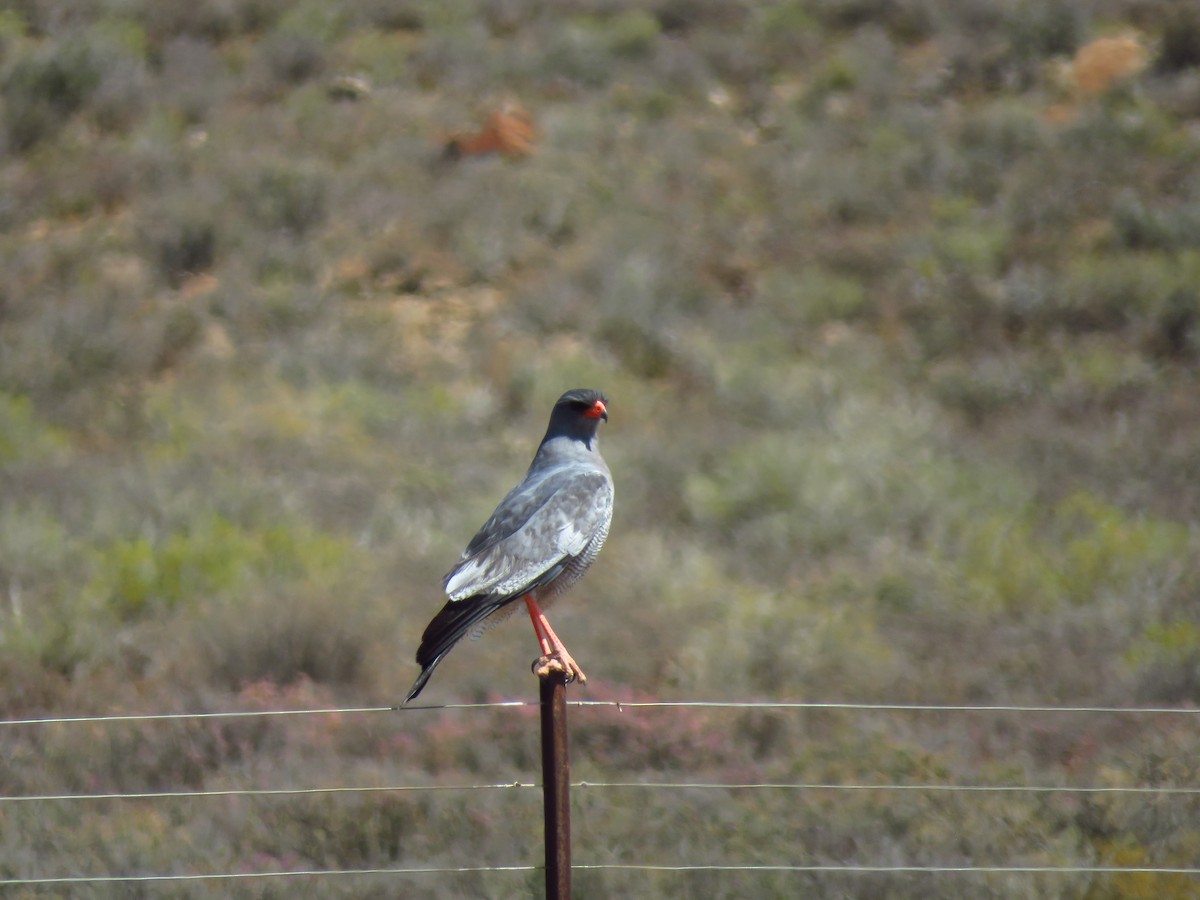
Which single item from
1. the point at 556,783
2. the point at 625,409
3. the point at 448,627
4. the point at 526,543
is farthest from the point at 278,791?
the point at 625,409

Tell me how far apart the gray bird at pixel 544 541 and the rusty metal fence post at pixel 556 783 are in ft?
2.66

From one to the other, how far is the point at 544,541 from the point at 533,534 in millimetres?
47

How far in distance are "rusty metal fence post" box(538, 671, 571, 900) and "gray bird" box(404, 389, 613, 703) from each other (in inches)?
31.9

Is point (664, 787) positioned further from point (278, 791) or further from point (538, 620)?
point (278, 791)

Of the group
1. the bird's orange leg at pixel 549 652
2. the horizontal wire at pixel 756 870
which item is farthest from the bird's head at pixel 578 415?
the horizontal wire at pixel 756 870

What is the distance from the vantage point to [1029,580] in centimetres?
902

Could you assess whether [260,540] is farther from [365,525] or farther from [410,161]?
[410,161]

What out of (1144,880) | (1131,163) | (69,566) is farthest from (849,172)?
(1144,880)

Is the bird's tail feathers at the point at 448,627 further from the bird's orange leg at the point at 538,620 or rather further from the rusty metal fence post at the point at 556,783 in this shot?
the rusty metal fence post at the point at 556,783

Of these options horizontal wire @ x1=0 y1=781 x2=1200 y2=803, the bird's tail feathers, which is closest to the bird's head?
the bird's tail feathers

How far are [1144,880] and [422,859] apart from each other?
9.11 ft

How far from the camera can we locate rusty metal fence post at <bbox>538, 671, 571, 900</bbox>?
386cm

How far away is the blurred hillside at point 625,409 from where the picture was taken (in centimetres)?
670

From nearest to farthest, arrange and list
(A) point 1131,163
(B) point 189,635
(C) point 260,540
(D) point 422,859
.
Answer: (D) point 422,859
(B) point 189,635
(C) point 260,540
(A) point 1131,163
